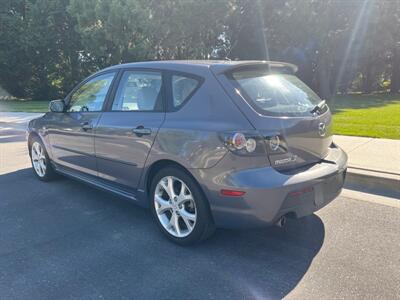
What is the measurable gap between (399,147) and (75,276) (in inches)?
229

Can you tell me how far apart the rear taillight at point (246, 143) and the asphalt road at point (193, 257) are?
973 millimetres

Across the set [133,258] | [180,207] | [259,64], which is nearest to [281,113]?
[259,64]

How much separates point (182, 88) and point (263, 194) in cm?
125

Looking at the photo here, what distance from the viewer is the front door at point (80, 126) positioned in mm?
4262

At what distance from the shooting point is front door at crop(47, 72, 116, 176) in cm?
426

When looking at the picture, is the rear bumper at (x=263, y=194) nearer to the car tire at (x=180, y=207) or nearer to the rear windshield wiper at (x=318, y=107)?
the car tire at (x=180, y=207)

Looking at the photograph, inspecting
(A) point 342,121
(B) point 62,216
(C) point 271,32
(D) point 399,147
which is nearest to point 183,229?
(B) point 62,216

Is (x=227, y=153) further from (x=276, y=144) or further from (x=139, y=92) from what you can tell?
(x=139, y=92)

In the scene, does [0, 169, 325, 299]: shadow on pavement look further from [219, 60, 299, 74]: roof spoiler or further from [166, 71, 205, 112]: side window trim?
[219, 60, 299, 74]: roof spoiler

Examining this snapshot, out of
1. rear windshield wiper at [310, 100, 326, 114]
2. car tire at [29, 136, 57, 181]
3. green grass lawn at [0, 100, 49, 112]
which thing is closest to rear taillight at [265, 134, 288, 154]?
rear windshield wiper at [310, 100, 326, 114]

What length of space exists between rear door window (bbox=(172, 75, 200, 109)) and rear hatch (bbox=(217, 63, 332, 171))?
26 cm

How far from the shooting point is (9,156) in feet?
24.6

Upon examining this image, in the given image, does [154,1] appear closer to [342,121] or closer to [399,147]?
[342,121]

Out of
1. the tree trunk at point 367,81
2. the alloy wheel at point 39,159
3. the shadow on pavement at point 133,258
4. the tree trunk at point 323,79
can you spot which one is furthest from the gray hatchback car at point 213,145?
the tree trunk at point 367,81
